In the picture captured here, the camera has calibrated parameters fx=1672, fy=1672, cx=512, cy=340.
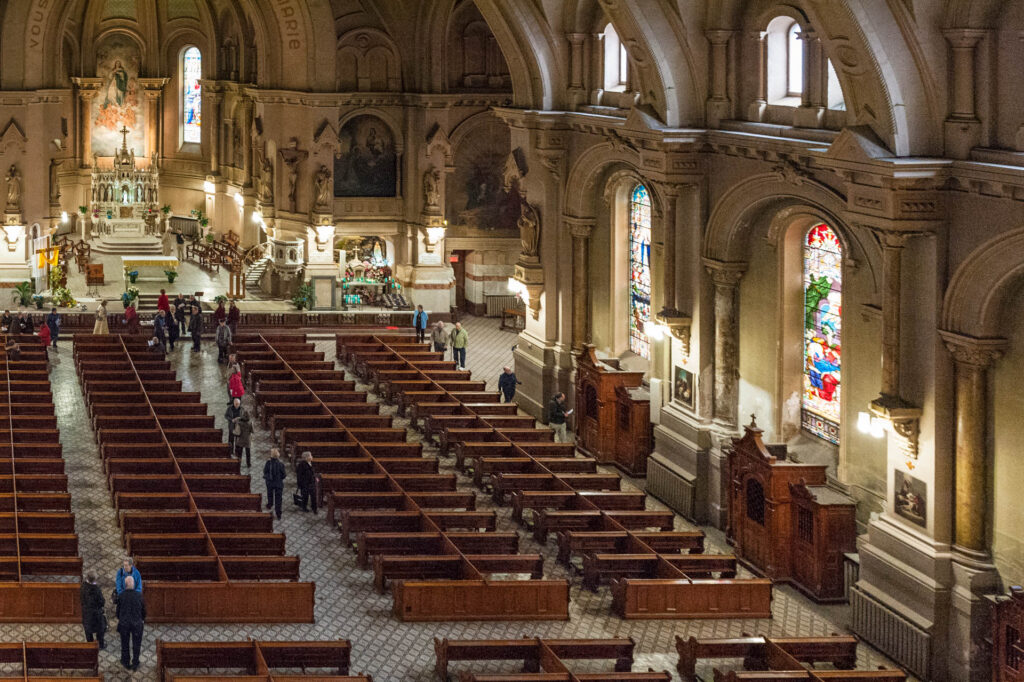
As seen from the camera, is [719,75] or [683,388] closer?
[719,75]

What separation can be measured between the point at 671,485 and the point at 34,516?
11.5 meters

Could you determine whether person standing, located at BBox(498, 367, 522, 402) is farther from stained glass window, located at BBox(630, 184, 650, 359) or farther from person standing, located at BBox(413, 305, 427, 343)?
person standing, located at BBox(413, 305, 427, 343)

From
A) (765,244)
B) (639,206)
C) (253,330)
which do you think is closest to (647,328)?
(639,206)

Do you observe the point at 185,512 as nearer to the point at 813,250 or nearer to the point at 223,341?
the point at 813,250

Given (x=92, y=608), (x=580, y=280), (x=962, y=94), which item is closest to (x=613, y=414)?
(x=580, y=280)

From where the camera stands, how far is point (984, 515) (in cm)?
2228

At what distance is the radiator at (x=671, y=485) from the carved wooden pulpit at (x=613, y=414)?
4.03 feet

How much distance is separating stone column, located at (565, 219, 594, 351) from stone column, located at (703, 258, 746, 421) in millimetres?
6694

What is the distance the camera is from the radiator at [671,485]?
30.0 m

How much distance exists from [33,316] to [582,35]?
2083 cm

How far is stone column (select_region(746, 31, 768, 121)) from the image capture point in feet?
92.6

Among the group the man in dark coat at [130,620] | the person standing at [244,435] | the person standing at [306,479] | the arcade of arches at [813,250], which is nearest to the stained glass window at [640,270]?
the arcade of arches at [813,250]

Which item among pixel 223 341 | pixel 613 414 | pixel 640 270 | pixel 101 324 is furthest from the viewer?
pixel 101 324

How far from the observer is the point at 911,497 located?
75.9ft
